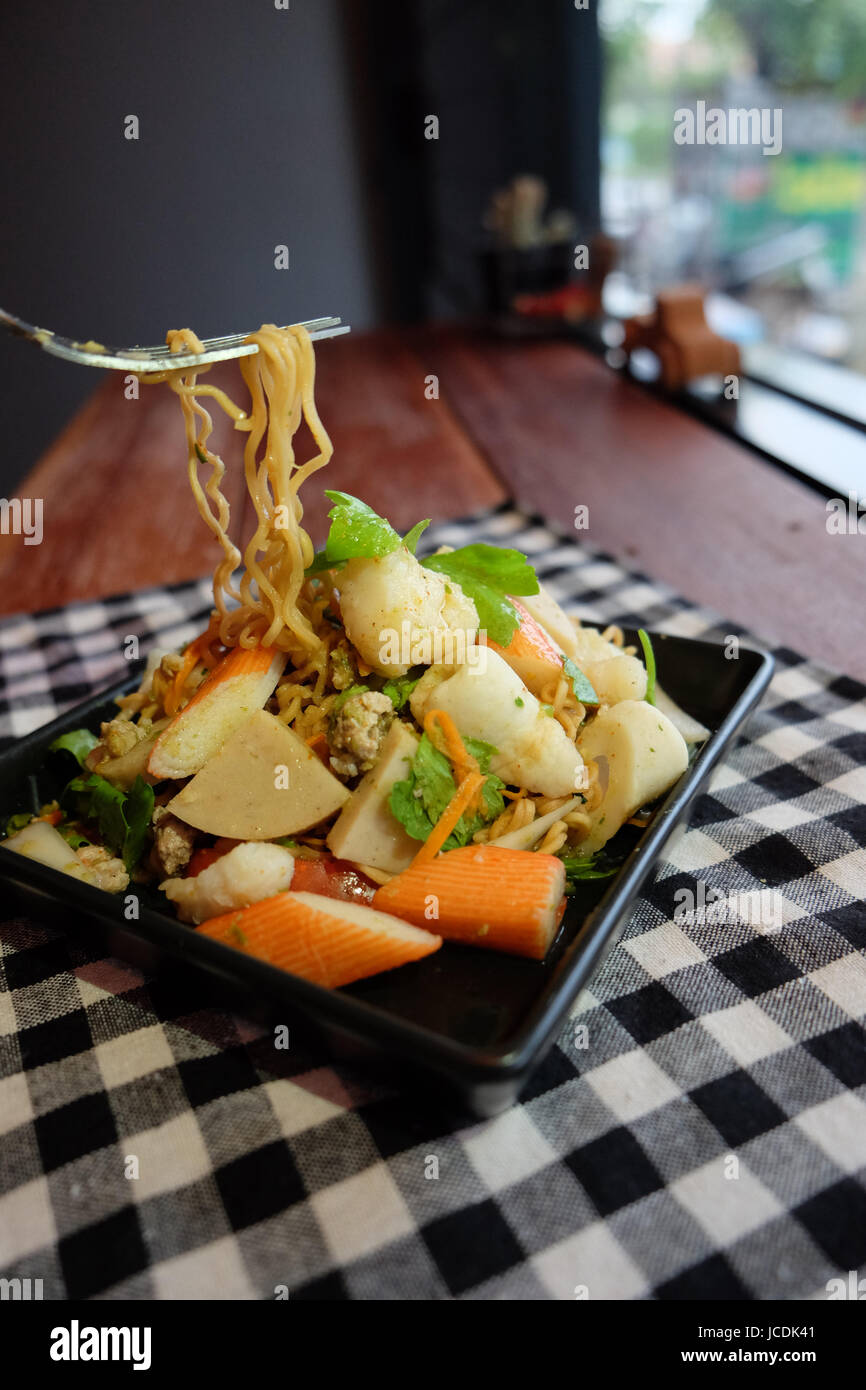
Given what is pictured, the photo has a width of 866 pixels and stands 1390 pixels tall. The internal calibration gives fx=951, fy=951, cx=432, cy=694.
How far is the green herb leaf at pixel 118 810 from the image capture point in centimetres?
136

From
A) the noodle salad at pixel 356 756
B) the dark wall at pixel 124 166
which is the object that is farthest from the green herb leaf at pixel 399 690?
the dark wall at pixel 124 166

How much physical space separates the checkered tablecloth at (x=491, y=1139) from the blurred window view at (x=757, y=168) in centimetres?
593

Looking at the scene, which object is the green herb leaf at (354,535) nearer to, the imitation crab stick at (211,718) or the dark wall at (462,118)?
the imitation crab stick at (211,718)

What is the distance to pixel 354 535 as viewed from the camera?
1317 mm

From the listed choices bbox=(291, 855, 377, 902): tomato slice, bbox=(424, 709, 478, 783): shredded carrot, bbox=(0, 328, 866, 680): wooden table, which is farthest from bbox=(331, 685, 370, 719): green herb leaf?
bbox=(0, 328, 866, 680): wooden table

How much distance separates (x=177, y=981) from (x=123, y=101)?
3.43 meters

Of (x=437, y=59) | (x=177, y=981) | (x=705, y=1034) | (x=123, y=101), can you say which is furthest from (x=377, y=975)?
(x=437, y=59)

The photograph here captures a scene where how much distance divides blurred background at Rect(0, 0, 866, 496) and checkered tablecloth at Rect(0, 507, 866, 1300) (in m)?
1.06

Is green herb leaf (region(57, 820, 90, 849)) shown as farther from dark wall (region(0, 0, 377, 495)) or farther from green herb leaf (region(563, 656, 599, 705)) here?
dark wall (region(0, 0, 377, 495))

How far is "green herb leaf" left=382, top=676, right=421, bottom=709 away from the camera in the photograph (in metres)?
1.37

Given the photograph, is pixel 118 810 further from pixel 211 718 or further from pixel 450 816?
pixel 450 816

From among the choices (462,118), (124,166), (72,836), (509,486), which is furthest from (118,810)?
(462,118)

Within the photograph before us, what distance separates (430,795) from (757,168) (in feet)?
28.3
